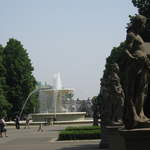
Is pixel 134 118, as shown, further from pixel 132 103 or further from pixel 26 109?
pixel 26 109

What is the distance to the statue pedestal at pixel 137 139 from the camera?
409 inches

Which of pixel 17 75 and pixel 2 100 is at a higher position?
pixel 17 75

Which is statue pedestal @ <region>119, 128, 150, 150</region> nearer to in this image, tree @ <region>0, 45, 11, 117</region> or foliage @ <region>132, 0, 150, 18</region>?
foliage @ <region>132, 0, 150, 18</region>

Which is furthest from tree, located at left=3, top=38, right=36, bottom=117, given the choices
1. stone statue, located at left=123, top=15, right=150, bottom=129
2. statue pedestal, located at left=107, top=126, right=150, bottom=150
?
statue pedestal, located at left=107, top=126, right=150, bottom=150

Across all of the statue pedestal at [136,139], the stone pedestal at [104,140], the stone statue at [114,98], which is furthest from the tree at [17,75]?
the statue pedestal at [136,139]

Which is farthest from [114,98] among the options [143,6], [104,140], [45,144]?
[143,6]

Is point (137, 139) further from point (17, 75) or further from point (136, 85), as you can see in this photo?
point (17, 75)

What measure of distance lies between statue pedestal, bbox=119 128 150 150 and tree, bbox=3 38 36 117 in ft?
223

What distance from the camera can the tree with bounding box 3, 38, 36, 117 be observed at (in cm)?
7950

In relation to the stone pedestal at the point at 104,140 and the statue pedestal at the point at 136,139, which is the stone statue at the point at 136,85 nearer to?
the statue pedestal at the point at 136,139

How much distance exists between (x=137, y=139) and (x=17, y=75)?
71.4 m

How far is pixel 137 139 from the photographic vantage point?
1048 centimetres

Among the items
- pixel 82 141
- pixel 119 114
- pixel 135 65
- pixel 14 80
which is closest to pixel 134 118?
pixel 135 65

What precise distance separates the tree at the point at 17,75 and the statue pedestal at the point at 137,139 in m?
68.1
